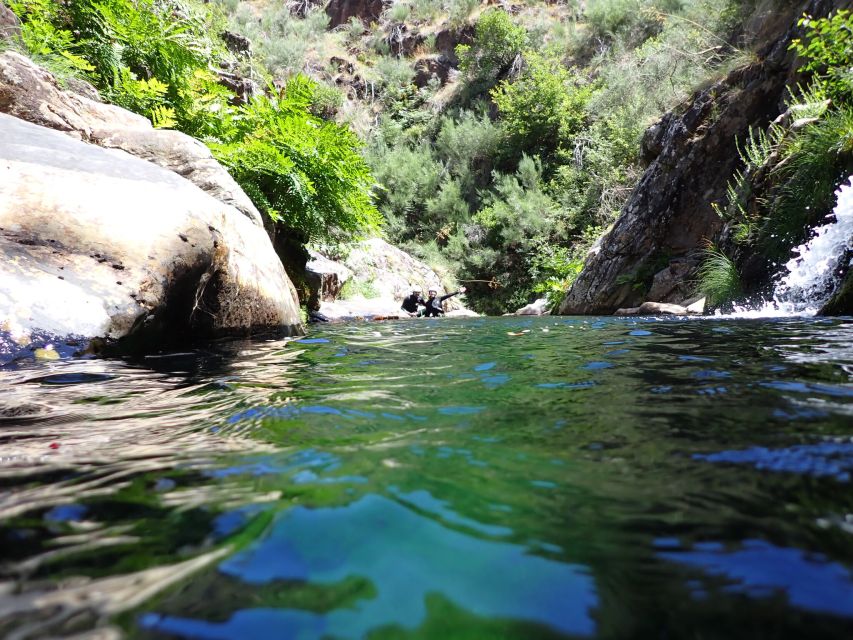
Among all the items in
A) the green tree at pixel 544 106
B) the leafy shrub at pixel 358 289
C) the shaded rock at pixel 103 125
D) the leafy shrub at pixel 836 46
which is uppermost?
the green tree at pixel 544 106

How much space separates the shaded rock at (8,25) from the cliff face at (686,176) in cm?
→ 1093

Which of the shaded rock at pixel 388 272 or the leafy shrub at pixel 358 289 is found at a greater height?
the shaded rock at pixel 388 272

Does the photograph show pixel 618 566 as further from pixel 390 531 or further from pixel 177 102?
pixel 177 102

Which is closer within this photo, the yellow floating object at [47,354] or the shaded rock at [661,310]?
the yellow floating object at [47,354]

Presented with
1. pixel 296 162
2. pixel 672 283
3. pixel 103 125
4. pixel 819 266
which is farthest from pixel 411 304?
pixel 819 266

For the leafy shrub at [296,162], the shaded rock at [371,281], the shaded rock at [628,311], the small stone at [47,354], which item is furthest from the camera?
the shaded rock at [371,281]

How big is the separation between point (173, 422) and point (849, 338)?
379 centimetres

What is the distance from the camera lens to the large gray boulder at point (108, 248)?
2.62 metres

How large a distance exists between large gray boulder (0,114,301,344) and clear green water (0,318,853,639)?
2.79 feet

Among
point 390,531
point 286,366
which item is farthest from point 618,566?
point 286,366

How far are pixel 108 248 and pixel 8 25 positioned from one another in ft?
14.9

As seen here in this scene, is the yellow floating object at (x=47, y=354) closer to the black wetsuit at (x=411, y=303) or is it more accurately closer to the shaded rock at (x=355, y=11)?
the black wetsuit at (x=411, y=303)

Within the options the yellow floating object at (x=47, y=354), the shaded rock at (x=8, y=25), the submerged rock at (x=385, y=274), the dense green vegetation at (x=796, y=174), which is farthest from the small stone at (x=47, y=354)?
→ the submerged rock at (x=385, y=274)

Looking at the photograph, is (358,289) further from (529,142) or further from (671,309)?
(529,142)
